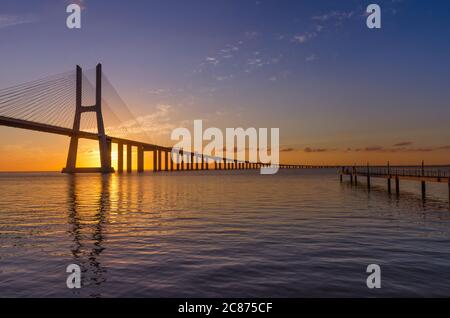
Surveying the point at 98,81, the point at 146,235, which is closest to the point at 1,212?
the point at 146,235

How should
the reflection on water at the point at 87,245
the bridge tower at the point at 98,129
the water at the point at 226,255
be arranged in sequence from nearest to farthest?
the water at the point at 226,255 < the reflection on water at the point at 87,245 < the bridge tower at the point at 98,129

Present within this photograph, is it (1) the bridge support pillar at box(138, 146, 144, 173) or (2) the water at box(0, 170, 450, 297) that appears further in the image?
(1) the bridge support pillar at box(138, 146, 144, 173)

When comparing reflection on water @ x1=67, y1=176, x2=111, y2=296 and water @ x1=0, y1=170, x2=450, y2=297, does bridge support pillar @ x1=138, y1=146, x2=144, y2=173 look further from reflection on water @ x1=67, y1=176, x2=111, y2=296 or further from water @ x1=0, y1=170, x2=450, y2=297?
water @ x1=0, y1=170, x2=450, y2=297

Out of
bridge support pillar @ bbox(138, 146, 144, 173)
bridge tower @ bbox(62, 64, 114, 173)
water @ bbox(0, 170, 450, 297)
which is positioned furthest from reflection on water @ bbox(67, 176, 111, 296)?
bridge support pillar @ bbox(138, 146, 144, 173)

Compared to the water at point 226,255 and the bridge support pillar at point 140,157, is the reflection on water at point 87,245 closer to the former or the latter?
the water at point 226,255

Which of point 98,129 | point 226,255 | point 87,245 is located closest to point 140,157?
point 98,129

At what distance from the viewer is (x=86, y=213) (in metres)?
23.1

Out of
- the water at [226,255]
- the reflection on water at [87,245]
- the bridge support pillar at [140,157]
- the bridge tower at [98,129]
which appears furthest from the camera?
the bridge support pillar at [140,157]

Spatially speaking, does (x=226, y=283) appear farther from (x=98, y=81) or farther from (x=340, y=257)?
(x=98, y=81)

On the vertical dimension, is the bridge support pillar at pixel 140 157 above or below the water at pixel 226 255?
above

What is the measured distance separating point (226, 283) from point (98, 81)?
10476 cm

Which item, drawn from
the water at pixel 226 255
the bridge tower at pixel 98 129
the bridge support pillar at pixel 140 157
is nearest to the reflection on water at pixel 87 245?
the water at pixel 226 255

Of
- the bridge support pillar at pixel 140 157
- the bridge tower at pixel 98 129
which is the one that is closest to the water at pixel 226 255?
the bridge tower at pixel 98 129

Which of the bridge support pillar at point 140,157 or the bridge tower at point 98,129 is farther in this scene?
the bridge support pillar at point 140,157
